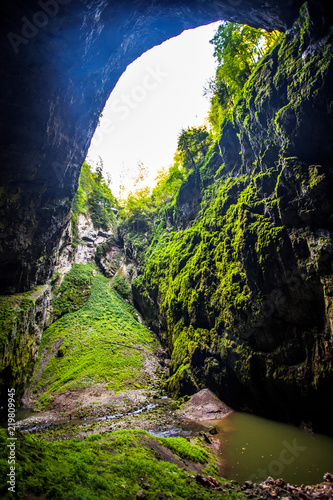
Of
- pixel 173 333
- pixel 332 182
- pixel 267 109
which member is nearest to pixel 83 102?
pixel 267 109

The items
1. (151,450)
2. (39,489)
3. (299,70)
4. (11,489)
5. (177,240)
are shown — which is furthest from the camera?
(177,240)

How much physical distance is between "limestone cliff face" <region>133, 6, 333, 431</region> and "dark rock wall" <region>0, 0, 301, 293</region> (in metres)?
4.09

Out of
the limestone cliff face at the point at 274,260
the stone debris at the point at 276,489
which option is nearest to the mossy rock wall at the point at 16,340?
the stone debris at the point at 276,489

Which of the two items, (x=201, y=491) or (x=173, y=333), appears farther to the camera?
(x=173, y=333)

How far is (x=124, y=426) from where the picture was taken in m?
10.3

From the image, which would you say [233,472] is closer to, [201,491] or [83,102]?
[201,491]

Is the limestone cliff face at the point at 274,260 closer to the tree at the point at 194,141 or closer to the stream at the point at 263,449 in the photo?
the stream at the point at 263,449

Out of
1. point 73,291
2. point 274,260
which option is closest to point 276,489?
point 274,260

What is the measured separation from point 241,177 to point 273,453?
14140 mm

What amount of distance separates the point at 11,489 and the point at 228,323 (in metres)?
11.1

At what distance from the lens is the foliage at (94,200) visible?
1549 inches

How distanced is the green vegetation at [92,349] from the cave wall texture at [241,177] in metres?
5.56

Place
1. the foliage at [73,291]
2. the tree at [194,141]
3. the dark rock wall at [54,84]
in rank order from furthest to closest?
the tree at [194,141] < the foliage at [73,291] < the dark rock wall at [54,84]

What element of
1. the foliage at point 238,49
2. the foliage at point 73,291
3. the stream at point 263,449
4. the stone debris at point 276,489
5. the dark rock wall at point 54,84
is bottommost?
the stream at point 263,449
